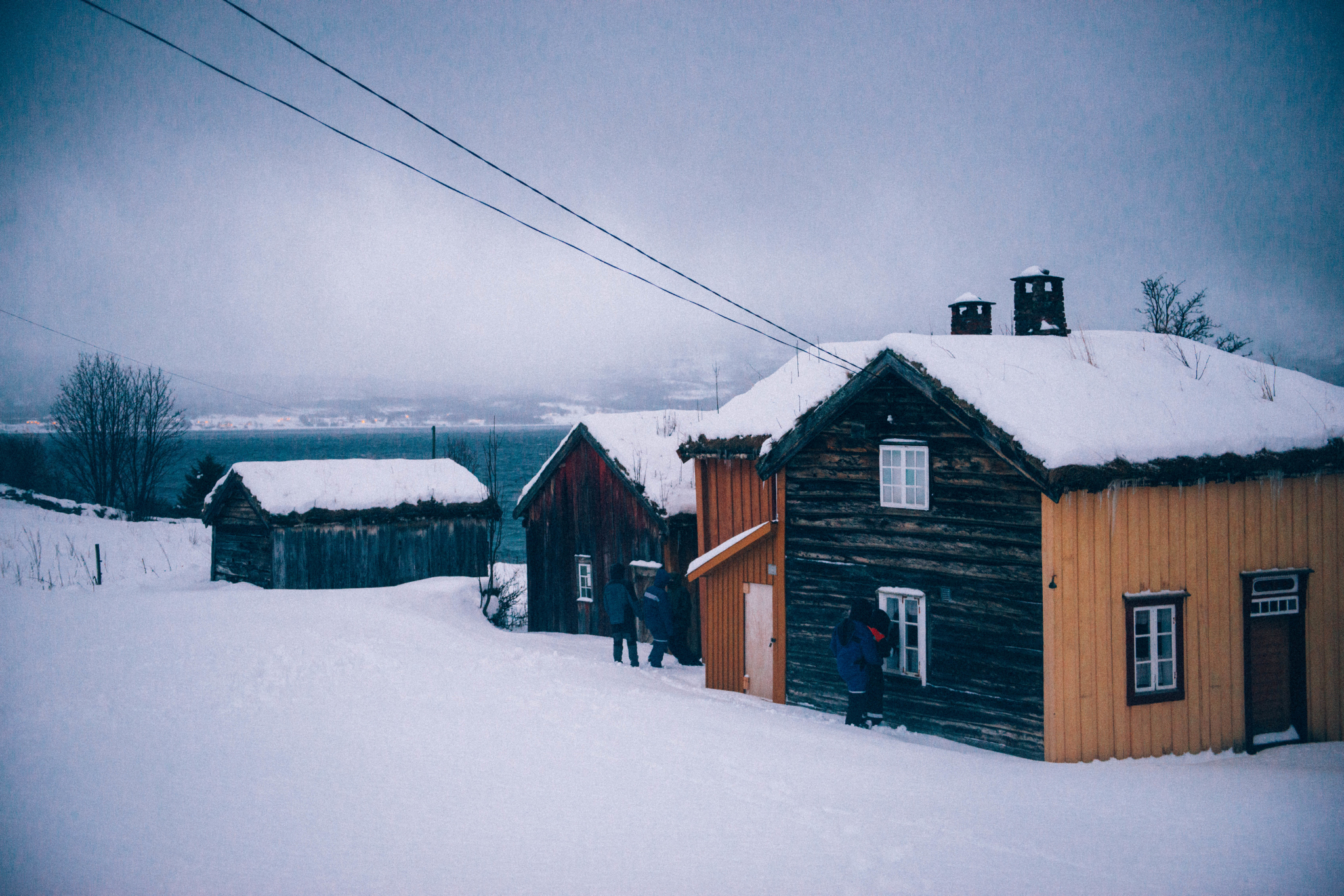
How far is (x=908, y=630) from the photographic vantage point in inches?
465

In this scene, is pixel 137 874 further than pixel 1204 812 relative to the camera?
No

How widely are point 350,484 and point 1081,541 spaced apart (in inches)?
817

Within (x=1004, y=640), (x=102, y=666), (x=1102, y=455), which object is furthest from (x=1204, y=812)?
(x=102, y=666)

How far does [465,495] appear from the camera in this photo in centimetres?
2536

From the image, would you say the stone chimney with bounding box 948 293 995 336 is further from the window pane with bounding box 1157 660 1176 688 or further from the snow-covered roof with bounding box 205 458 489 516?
the snow-covered roof with bounding box 205 458 489 516

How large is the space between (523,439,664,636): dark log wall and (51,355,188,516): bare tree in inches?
1403

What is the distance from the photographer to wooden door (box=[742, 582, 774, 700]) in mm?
14234

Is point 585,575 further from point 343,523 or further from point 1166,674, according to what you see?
point 1166,674

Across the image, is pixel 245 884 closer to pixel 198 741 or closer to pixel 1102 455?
pixel 198 741

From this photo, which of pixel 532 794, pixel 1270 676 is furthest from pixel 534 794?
pixel 1270 676

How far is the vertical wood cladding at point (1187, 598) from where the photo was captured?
10.0 metres

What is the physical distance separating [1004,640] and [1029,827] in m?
3.75

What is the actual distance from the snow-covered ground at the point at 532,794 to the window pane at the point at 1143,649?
4.67 ft

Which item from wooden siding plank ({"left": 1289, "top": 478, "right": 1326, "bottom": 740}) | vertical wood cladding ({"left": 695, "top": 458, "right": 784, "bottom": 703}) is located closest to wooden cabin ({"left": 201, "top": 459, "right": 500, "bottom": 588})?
vertical wood cladding ({"left": 695, "top": 458, "right": 784, "bottom": 703})
